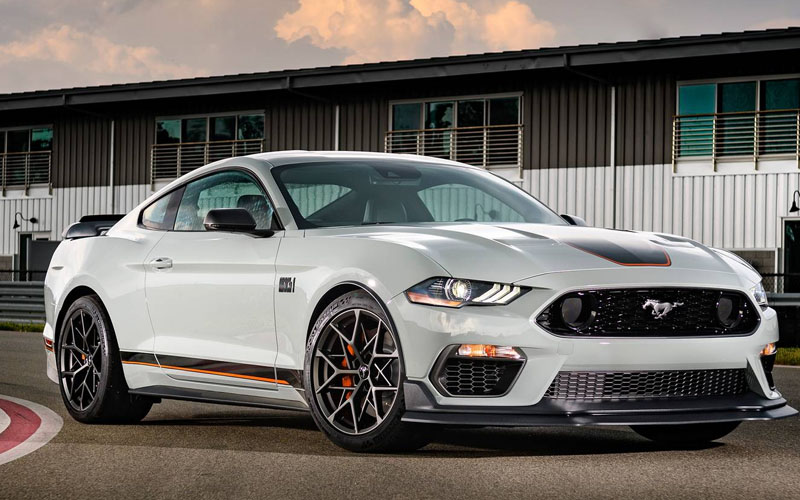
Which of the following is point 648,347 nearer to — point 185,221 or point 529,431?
point 529,431

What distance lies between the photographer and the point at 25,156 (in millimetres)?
36375

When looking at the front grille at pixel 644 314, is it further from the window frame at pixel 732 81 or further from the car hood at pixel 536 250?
the window frame at pixel 732 81

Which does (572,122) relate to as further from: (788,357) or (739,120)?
(788,357)

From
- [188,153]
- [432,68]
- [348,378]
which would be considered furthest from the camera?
[188,153]

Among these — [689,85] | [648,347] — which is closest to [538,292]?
[648,347]

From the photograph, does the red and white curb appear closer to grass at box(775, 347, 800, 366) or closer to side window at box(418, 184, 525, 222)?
side window at box(418, 184, 525, 222)

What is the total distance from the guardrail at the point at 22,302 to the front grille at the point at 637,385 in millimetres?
19122

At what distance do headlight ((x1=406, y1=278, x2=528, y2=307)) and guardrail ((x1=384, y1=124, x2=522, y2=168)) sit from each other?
22861 millimetres

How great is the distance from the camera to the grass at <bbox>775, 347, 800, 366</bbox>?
14398mm

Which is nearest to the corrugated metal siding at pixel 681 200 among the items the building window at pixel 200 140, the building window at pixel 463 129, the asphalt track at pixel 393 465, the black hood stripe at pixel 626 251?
the building window at pixel 463 129

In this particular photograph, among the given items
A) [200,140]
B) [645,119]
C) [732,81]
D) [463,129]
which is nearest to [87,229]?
[732,81]

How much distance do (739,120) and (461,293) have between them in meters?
21.6

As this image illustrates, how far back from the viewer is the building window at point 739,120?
25703mm

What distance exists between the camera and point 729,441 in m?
6.88
